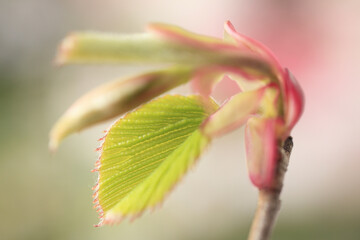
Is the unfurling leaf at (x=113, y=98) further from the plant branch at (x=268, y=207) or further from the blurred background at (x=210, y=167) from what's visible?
the blurred background at (x=210, y=167)

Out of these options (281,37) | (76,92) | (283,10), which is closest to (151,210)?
(281,37)

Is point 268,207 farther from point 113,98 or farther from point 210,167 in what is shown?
point 210,167

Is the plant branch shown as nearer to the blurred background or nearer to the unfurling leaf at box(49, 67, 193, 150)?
the unfurling leaf at box(49, 67, 193, 150)

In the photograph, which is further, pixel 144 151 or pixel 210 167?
pixel 210 167

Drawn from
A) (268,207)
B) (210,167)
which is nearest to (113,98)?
(268,207)

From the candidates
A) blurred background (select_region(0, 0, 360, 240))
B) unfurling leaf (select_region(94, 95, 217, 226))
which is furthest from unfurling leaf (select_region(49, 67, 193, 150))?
blurred background (select_region(0, 0, 360, 240))

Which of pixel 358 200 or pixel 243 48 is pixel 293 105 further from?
pixel 358 200

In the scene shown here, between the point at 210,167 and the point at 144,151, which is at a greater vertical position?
the point at 210,167
